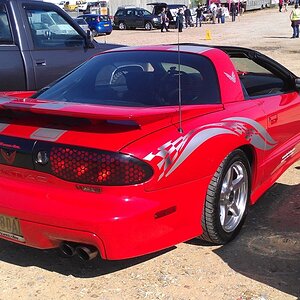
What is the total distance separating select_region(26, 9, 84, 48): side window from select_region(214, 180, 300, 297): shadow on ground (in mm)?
3422

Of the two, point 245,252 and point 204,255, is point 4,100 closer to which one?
point 204,255

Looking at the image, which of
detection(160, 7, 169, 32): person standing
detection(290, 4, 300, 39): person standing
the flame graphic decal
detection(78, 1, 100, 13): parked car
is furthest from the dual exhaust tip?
detection(78, 1, 100, 13): parked car

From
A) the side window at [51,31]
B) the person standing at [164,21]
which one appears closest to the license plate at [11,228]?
the side window at [51,31]

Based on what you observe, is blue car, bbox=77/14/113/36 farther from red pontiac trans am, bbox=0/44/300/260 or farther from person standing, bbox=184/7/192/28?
red pontiac trans am, bbox=0/44/300/260

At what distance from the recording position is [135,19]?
138 ft

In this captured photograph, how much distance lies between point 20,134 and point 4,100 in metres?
0.45

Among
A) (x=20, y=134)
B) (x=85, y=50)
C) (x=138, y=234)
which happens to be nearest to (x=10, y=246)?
(x=20, y=134)

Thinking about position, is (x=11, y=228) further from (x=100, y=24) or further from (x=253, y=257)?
(x=100, y=24)

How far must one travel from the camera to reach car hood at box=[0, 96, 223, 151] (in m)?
2.87

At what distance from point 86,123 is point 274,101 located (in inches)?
75.4

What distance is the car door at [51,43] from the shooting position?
6070 mm

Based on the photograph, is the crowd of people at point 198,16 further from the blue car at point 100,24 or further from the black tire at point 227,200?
the black tire at point 227,200

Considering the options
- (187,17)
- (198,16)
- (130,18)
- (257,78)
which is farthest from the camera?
(198,16)

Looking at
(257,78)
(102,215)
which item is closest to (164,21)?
(257,78)
